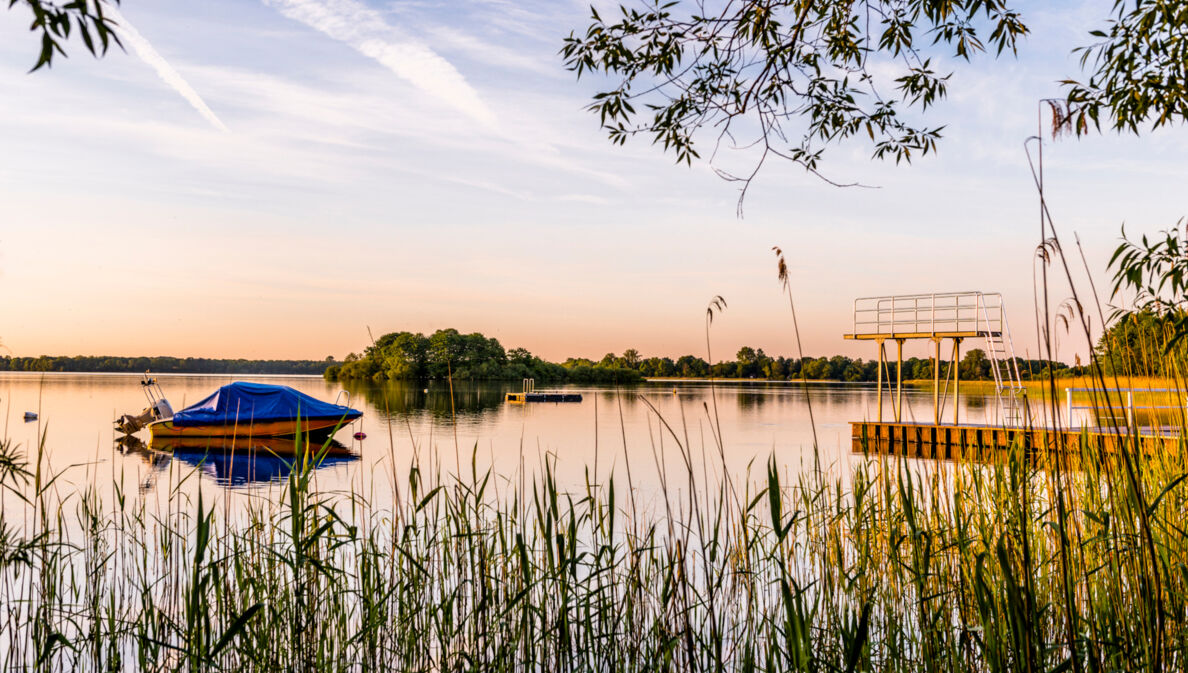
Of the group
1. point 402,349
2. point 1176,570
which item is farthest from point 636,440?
point 402,349

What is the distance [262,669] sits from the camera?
324 centimetres

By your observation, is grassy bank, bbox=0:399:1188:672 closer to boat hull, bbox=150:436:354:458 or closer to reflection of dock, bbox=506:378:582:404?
boat hull, bbox=150:436:354:458

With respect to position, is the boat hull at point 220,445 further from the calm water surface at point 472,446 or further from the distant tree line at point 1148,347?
the distant tree line at point 1148,347

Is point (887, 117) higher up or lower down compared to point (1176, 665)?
higher up

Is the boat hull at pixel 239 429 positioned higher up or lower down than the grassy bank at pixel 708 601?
lower down

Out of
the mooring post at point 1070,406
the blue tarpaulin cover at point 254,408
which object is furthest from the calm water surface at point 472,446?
the mooring post at point 1070,406

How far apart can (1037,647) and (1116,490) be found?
3.87ft

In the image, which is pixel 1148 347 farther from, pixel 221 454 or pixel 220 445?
pixel 221 454

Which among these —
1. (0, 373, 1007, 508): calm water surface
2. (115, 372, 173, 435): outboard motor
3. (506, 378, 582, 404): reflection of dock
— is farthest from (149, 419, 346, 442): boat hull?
(506, 378, 582, 404): reflection of dock

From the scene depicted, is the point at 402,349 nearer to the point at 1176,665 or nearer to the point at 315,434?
the point at 315,434

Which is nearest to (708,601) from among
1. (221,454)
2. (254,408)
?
(254,408)

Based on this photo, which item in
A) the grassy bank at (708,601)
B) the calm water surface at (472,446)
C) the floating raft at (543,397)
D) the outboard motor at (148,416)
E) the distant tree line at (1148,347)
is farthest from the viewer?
the floating raft at (543,397)

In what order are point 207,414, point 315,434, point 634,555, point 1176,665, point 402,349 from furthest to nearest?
point 402,349
point 315,434
point 207,414
point 634,555
point 1176,665

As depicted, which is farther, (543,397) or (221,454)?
(543,397)
